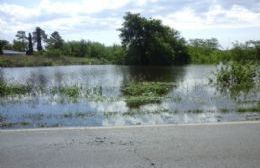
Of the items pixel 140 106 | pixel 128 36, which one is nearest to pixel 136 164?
pixel 140 106

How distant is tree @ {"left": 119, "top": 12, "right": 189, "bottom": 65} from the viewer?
72.7m

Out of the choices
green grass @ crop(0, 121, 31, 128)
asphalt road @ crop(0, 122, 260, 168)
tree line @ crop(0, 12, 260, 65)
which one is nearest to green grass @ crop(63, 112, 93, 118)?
green grass @ crop(0, 121, 31, 128)

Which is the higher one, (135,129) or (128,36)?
(128,36)

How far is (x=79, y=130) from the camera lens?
8.68m

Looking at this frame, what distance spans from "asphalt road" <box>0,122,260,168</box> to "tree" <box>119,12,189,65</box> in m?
64.2

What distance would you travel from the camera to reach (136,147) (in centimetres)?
720

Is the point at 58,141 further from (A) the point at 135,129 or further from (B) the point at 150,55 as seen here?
(B) the point at 150,55

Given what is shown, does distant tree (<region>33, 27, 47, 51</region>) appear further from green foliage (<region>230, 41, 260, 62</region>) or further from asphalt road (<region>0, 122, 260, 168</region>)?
asphalt road (<region>0, 122, 260, 168</region>)

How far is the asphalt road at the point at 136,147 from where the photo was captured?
6.27 metres

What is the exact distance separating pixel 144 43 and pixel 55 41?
42955 millimetres

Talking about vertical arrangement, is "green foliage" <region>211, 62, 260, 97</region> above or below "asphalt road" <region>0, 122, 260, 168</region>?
above

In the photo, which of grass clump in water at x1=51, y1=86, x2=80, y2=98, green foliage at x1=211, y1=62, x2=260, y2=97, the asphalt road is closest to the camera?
the asphalt road

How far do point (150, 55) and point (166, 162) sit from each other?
6808cm

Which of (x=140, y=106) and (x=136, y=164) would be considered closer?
(x=136, y=164)
